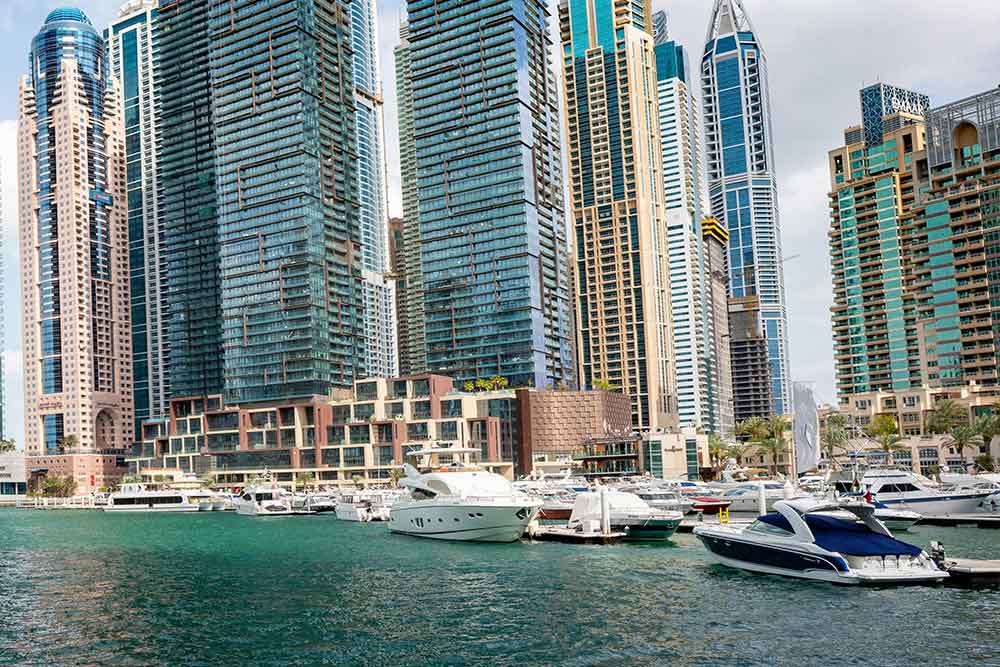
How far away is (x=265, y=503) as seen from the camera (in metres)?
163

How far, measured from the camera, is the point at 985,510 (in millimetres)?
91812

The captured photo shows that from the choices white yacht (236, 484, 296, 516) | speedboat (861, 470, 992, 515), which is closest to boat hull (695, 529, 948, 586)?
speedboat (861, 470, 992, 515)

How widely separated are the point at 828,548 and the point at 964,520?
40.5 meters

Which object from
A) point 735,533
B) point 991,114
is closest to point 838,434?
point 991,114

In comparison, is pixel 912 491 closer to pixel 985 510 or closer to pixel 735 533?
pixel 985 510

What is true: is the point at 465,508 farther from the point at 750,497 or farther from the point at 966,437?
the point at 966,437

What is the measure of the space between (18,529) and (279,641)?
107799mm

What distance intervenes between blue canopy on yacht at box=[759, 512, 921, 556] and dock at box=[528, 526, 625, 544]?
26.6m

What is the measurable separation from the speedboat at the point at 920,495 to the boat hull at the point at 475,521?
32682mm

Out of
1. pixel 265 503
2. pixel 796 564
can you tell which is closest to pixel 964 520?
pixel 796 564

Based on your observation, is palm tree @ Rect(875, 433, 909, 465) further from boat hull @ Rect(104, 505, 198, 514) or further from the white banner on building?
boat hull @ Rect(104, 505, 198, 514)

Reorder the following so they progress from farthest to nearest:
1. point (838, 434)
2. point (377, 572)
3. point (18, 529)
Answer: point (838, 434) → point (18, 529) → point (377, 572)

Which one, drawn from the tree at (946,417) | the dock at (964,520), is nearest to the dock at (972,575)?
the dock at (964,520)

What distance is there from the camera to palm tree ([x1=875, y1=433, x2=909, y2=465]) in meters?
162
